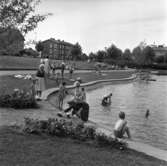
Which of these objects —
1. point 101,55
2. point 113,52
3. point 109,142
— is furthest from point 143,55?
point 109,142

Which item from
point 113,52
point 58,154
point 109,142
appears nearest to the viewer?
point 58,154

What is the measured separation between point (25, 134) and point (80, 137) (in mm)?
1409

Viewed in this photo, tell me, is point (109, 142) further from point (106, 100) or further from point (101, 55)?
point (101, 55)

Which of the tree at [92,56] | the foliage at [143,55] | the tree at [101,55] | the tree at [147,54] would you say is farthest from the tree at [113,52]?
the tree at [147,54]

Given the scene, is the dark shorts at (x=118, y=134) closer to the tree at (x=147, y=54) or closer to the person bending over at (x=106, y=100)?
the person bending over at (x=106, y=100)

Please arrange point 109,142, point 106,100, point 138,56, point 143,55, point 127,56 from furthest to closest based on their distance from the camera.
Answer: point 127,56, point 138,56, point 143,55, point 106,100, point 109,142

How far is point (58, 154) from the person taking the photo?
5.76m

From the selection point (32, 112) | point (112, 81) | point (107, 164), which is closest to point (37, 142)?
point (107, 164)

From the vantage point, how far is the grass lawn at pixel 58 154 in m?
5.36

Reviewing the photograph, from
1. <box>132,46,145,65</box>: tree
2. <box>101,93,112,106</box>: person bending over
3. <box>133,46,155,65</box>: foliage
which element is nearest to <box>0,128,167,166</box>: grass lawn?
<box>101,93,112,106</box>: person bending over

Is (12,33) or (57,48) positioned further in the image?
(57,48)

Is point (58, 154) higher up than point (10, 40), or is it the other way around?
point (10, 40)

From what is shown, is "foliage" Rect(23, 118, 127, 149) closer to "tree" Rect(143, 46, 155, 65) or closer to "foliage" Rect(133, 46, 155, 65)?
"foliage" Rect(133, 46, 155, 65)

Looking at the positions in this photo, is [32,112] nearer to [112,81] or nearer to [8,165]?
[8,165]
